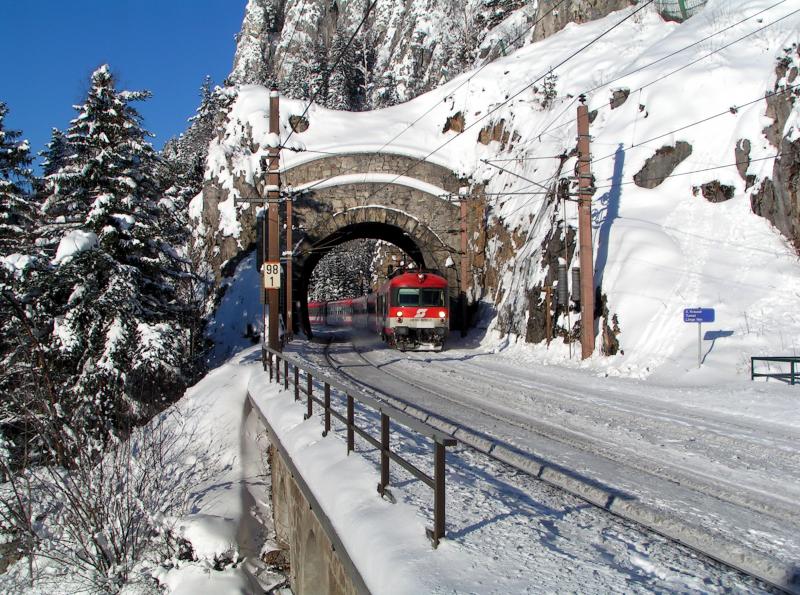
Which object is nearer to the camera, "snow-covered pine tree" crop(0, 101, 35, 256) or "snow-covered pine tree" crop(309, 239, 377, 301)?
"snow-covered pine tree" crop(0, 101, 35, 256)

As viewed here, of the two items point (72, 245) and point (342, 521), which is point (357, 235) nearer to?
point (72, 245)

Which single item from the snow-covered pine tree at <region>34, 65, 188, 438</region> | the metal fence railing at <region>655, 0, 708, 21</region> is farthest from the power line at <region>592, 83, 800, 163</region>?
the metal fence railing at <region>655, 0, 708, 21</region>

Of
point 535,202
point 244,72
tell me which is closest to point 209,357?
point 535,202

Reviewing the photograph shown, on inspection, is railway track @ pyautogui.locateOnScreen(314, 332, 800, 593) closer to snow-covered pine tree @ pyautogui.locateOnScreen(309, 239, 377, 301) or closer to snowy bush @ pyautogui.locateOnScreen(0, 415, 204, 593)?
Result: snowy bush @ pyautogui.locateOnScreen(0, 415, 204, 593)

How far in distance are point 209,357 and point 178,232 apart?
24.4ft

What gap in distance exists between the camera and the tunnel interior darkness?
3488 cm

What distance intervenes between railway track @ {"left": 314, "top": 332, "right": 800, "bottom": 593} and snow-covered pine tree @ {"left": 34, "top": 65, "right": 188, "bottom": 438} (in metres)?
9.02

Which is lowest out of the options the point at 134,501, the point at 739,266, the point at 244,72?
the point at 134,501

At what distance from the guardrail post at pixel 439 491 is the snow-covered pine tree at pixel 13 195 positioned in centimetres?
1732

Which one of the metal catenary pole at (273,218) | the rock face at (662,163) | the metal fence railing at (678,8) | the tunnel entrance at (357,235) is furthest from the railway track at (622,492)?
the metal fence railing at (678,8)

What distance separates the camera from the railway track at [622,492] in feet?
14.2

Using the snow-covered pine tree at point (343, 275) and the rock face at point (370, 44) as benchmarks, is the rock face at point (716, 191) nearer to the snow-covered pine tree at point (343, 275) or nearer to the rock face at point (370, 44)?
the rock face at point (370, 44)

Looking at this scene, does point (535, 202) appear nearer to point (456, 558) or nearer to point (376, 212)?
point (376, 212)

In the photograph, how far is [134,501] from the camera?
9.43 meters
